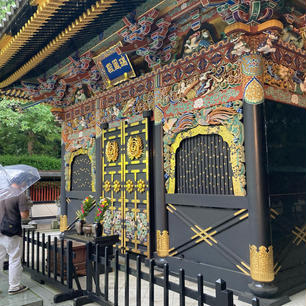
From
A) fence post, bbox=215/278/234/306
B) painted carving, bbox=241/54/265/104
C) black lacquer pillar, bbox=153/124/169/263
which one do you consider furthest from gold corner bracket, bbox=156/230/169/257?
fence post, bbox=215/278/234/306

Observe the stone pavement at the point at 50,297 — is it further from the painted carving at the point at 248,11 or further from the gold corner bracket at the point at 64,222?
the gold corner bracket at the point at 64,222

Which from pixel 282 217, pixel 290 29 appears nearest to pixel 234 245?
pixel 282 217

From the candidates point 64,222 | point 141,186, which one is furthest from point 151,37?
point 64,222

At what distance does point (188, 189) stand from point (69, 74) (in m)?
5.36

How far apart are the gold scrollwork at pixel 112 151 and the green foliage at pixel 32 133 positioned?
41.6ft

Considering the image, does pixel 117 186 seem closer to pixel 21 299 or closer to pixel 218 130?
pixel 218 130

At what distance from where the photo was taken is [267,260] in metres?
4.63

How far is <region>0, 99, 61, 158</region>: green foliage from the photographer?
21.4 m

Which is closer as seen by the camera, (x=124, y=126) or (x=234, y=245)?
(x=234, y=245)

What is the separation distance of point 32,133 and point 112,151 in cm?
1826

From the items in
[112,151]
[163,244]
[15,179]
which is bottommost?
[163,244]

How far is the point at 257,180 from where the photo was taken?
4.79 metres

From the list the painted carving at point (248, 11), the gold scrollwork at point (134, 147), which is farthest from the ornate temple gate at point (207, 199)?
the painted carving at point (248, 11)

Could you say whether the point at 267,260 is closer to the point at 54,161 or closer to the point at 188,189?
the point at 188,189
